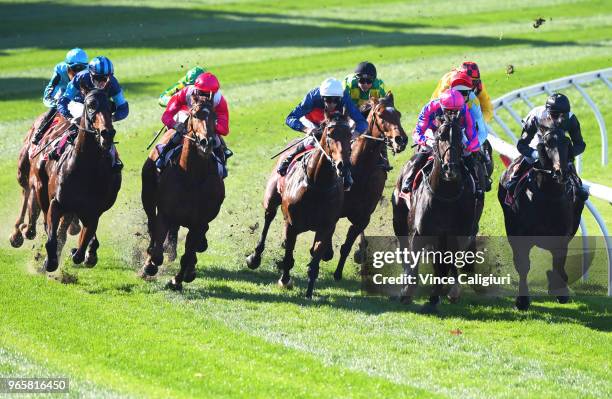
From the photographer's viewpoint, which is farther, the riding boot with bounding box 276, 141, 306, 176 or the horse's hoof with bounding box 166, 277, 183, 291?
the riding boot with bounding box 276, 141, 306, 176

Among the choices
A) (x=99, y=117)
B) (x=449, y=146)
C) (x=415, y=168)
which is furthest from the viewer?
(x=415, y=168)

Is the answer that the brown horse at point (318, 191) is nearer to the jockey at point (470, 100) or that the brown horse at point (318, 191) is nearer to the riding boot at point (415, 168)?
the riding boot at point (415, 168)

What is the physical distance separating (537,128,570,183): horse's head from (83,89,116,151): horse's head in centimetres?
437

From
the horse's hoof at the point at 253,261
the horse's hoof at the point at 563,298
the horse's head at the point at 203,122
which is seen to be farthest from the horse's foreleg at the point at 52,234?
the horse's hoof at the point at 563,298

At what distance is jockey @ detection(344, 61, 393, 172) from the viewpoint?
552 inches

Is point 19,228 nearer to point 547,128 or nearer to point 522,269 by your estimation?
point 522,269

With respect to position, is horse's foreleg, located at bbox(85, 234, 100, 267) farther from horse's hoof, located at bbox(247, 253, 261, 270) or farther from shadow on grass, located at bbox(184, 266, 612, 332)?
horse's hoof, located at bbox(247, 253, 261, 270)

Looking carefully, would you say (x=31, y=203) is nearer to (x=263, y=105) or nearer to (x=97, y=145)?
(x=97, y=145)

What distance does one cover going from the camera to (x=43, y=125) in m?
14.2

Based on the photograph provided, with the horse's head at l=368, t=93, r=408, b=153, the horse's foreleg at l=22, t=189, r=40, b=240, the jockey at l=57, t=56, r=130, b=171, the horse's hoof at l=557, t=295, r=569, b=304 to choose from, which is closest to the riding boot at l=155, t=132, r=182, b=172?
the jockey at l=57, t=56, r=130, b=171

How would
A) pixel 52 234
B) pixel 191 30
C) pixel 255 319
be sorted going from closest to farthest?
pixel 255 319, pixel 52 234, pixel 191 30

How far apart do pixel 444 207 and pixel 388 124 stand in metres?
1.64

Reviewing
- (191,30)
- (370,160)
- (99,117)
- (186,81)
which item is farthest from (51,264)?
(191,30)

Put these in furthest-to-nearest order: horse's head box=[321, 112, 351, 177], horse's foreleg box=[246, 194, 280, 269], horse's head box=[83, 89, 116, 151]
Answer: horse's foreleg box=[246, 194, 280, 269], horse's head box=[83, 89, 116, 151], horse's head box=[321, 112, 351, 177]
